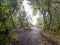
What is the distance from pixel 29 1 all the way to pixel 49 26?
514 centimetres

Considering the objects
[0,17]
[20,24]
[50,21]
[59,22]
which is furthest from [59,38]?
[20,24]

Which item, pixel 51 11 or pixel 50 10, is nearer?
pixel 51 11

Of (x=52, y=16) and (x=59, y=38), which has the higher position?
(x=52, y=16)

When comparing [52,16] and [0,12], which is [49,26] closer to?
[52,16]

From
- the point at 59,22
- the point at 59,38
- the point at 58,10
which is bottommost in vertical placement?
the point at 59,38

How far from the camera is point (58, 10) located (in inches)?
883

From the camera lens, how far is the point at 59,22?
22.1 metres

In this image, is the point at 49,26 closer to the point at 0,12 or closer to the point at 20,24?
the point at 20,24

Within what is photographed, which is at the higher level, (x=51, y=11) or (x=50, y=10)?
(x=50, y=10)

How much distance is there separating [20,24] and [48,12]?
9.29 meters

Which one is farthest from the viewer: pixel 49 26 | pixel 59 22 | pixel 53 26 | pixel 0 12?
pixel 49 26

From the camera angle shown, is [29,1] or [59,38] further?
[29,1]

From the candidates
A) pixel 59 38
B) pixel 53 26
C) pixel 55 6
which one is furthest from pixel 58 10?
pixel 59 38

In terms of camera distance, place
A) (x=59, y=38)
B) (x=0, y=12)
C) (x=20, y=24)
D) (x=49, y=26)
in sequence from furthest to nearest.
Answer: (x=20, y=24) → (x=49, y=26) → (x=59, y=38) → (x=0, y=12)
